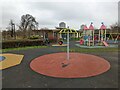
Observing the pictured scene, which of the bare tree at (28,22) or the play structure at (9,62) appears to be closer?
the play structure at (9,62)

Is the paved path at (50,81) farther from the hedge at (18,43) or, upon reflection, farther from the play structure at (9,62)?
the hedge at (18,43)

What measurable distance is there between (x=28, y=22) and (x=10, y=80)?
4821 centimetres

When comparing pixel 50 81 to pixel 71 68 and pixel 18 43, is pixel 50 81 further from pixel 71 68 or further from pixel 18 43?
pixel 18 43

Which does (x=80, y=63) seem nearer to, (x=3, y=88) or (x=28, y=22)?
(x=3, y=88)

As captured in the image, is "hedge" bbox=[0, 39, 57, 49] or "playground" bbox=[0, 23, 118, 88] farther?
"hedge" bbox=[0, 39, 57, 49]

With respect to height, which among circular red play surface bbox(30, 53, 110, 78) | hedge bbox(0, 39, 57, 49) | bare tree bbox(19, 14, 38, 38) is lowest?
circular red play surface bbox(30, 53, 110, 78)

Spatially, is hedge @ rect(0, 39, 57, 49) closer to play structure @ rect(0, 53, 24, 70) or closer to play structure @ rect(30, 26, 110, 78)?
play structure @ rect(0, 53, 24, 70)

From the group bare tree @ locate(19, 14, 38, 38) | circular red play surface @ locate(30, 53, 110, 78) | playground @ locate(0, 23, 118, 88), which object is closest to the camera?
playground @ locate(0, 23, 118, 88)

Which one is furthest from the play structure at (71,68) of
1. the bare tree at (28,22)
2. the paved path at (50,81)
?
the bare tree at (28,22)

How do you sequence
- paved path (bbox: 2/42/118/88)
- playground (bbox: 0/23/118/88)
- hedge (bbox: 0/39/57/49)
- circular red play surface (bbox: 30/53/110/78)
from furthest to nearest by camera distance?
hedge (bbox: 0/39/57/49) < circular red play surface (bbox: 30/53/110/78) < playground (bbox: 0/23/118/88) < paved path (bbox: 2/42/118/88)

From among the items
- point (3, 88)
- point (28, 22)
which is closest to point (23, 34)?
point (28, 22)

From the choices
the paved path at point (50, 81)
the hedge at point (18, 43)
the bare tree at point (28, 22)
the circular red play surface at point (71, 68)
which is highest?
the bare tree at point (28, 22)

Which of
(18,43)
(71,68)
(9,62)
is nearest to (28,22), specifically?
(18,43)

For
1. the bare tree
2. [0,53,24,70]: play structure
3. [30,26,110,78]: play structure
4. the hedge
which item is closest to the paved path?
[30,26,110,78]: play structure
